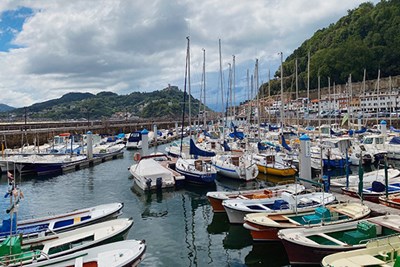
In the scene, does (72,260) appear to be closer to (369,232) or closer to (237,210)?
(237,210)

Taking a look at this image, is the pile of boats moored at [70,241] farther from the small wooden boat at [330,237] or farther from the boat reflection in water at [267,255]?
the small wooden boat at [330,237]

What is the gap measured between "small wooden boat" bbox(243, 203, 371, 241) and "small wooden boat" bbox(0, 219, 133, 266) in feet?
18.2

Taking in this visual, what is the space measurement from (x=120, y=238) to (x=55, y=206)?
11.9m

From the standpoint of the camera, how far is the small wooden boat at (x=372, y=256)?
Answer: 33.6 feet

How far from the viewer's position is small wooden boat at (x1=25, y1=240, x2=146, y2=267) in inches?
429

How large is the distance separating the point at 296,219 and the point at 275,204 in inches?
85.3

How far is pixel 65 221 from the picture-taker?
1628 centimetres

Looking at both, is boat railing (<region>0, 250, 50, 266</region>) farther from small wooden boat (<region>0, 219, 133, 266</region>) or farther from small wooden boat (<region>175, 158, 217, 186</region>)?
small wooden boat (<region>175, 158, 217, 186</region>)

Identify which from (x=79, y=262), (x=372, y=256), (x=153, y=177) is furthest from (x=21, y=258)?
(x=153, y=177)

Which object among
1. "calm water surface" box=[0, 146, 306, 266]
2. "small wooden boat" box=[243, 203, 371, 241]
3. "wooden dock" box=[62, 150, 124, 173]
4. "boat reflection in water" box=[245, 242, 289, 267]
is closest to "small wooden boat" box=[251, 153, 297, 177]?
"calm water surface" box=[0, 146, 306, 266]

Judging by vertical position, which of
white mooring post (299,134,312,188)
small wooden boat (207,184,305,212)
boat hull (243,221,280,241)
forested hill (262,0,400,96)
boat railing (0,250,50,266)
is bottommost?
boat hull (243,221,280,241)

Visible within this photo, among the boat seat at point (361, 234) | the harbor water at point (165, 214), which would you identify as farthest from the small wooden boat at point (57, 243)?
the boat seat at point (361, 234)

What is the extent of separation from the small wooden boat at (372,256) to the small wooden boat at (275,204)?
475cm

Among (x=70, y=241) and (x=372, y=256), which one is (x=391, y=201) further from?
(x=70, y=241)
